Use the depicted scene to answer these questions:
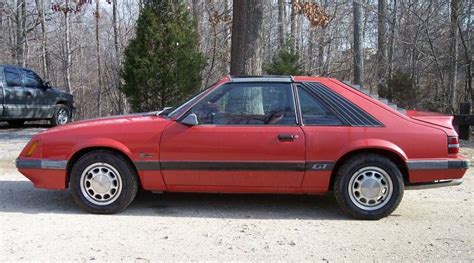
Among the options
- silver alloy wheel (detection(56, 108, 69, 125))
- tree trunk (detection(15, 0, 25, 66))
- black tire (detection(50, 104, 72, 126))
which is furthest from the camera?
tree trunk (detection(15, 0, 25, 66))

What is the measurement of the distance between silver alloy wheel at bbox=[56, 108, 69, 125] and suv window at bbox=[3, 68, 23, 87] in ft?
4.85

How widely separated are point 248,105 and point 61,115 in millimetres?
10712

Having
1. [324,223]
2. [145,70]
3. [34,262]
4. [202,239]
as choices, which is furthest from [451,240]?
[145,70]

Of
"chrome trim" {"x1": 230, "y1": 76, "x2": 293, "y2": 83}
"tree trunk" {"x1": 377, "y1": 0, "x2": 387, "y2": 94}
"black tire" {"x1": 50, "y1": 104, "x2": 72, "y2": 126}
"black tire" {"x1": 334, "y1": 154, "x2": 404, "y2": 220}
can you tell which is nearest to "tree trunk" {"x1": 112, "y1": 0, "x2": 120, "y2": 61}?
"black tire" {"x1": 50, "y1": 104, "x2": 72, "y2": 126}

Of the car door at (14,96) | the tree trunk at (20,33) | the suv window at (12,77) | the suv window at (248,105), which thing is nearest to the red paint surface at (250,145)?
the suv window at (248,105)

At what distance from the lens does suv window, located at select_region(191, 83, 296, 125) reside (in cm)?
521

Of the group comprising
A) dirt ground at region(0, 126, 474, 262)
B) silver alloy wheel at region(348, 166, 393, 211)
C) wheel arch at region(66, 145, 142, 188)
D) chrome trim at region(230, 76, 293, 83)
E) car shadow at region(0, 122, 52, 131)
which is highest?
chrome trim at region(230, 76, 293, 83)

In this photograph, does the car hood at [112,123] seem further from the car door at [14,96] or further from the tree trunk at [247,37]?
the car door at [14,96]

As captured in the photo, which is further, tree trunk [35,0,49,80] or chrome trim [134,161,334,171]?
tree trunk [35,0,49,80]

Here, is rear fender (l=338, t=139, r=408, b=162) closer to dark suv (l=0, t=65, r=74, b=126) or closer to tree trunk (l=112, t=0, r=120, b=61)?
dark suv (l=0, t=65, r=74, b=126)

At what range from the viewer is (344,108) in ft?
17.0

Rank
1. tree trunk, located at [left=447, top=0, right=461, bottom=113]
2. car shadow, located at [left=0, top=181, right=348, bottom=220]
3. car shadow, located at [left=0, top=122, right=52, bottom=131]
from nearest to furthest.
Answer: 1. car shadow, located at [left=0, top=181, right=348, bottom=220]
2. car shadow, located at [left=0, top=122, right=52, bottom=131]
3. tree trunk, located at [left=447, top=0, right=461, bottom=113]

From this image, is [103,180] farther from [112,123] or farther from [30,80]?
[30,80]

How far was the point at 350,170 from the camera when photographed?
16.7 feet
